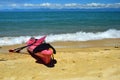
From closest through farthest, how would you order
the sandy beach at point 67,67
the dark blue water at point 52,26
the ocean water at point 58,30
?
the sandy beach at point 67,67, the ocean water at point 58,30, the dark blue water at point 52,26

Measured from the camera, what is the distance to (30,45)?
12.6 metres

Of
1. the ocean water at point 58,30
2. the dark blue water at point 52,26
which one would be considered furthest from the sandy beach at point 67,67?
the dark blue water at point 52,26

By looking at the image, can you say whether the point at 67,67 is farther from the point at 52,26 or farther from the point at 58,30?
→ the point at 52,26

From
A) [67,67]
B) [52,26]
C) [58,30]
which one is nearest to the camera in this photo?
[67,67]

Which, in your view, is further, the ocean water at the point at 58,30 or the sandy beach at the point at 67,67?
the ocean water at the point at 58,30

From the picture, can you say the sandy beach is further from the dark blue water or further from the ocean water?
the dark blue water

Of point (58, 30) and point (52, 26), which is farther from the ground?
point (58, 30)

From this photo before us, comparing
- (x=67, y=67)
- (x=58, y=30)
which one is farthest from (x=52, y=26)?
(x=67, y=67)

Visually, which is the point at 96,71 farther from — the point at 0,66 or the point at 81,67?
the point at 0,66

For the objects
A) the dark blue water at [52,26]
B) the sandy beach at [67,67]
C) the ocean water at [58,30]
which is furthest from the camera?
the dark blue water at [52,26]

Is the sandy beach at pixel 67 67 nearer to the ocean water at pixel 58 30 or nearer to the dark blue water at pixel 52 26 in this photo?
the ocean water at pixel 58 30

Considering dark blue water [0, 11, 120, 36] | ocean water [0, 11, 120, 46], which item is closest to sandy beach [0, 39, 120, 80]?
ocean water [0, 11, 120, 46]

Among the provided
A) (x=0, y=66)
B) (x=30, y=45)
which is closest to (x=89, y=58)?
(x=30, y=45)

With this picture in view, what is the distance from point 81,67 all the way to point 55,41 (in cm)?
740
